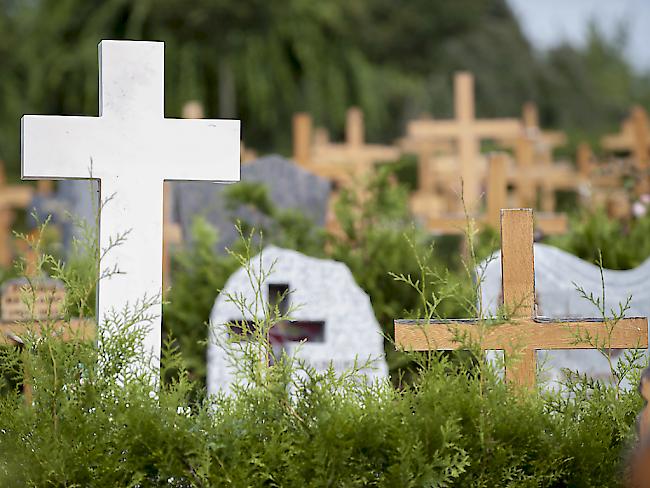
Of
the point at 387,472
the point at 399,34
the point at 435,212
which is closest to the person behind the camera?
the point at 387,472

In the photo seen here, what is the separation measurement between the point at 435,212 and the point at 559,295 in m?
7.96

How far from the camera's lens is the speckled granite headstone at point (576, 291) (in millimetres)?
4590

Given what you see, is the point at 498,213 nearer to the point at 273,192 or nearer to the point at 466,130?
the point at 273,192

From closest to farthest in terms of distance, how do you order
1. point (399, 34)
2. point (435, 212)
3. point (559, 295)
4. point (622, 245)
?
point (559, 295)
point (622, 245)
point (435, 212)
point (399, 34)

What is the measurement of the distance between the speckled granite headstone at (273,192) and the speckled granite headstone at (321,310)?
303 cm

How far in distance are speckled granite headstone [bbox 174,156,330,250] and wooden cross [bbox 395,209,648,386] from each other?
4639 millimetres

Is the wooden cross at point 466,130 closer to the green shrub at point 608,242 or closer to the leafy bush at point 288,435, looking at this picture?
the green shrub at point 608,242

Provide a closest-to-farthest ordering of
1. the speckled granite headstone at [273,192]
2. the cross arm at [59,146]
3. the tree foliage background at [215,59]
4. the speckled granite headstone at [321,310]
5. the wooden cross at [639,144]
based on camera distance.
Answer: the cross arm at [59,146]
the speckled granite headstone at [321,310]
the speckled granite headstone at [273,192]
the wooden cross at [639,144]
the tree foliage background at [215,59]

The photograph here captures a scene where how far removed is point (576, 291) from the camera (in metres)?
4.59

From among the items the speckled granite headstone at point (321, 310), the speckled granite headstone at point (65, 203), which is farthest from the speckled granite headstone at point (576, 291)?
the speckled granite headstone at point (65, 203)

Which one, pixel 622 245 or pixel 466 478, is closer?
pixel 466 478

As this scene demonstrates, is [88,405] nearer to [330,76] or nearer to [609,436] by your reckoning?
[609,436]


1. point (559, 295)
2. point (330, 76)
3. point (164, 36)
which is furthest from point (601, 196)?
point (559, 295)

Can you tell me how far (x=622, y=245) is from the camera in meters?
6.36
